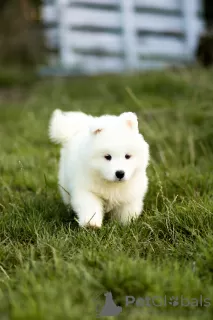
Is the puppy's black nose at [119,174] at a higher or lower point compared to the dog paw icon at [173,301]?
higher

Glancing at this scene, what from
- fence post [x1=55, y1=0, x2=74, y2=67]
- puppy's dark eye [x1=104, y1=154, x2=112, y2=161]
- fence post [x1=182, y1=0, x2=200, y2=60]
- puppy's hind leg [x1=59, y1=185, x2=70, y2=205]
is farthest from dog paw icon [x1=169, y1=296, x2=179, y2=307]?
fence post [x1=182, y1=0, x2=200, y2=60]

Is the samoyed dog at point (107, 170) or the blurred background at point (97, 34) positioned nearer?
the samoyed dog at point (107, 170)

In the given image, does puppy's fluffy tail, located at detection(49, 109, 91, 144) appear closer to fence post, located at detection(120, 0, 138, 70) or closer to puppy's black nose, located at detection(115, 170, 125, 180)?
puppy's black nose, located at detection(115, 170, 125, 180)

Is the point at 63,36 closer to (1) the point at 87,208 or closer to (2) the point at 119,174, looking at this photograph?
(1) the point at 87,208

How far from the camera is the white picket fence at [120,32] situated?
11.4 m

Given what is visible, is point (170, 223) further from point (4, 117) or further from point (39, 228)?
point (4, 117)

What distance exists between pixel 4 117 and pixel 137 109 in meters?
1.66

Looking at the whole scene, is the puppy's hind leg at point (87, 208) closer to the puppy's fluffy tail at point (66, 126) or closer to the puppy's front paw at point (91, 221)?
the puppy's front paw at point (91, 221)

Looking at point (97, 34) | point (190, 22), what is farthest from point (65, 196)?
point (190, 22)

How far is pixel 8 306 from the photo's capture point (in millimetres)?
1692

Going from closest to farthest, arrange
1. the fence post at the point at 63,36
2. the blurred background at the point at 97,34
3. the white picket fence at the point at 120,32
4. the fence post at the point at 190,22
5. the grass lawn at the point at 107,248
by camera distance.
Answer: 1. the grass lawn at the point at 107,248
2. the blurred background at the point at 97,34
3. the fence post at the point at 63,36
4. the white picket fence at the point at 120,32
5. the fence post at the point at 190,22

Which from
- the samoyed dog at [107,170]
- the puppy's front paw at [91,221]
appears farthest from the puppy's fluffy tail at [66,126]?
the puppy's front paw at [91,221]

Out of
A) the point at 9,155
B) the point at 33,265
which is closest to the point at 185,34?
the point at 9,155

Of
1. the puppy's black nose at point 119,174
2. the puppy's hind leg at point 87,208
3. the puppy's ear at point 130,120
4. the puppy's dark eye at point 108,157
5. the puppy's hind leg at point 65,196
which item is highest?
the puppy's ear at point 130,120
